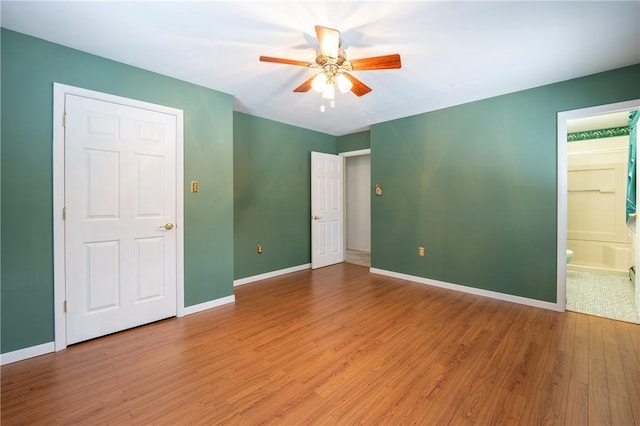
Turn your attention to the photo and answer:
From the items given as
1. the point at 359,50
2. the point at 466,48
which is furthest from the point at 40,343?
the point at 466,48

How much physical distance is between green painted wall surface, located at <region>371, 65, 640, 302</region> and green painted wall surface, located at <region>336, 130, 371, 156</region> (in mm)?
458

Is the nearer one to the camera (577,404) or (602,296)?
(577,404)

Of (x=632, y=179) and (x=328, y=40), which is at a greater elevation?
(x=328, y=40)

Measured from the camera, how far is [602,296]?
3.49m

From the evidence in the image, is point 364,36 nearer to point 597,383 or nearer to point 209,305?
point 597,383

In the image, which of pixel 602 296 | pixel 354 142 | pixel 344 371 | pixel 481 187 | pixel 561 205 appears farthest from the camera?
pixel 354 142

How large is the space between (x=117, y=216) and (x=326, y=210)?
131 inches

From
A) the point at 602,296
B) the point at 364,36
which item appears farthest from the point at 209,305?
the point at 602,296

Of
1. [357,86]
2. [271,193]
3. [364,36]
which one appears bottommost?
[271,193]

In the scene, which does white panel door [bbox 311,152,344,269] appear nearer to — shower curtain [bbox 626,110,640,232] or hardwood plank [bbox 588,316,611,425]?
hardwood plank [bbox 588,316,611,425]

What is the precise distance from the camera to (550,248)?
3135 millimetres

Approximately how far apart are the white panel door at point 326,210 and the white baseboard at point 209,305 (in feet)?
6.19

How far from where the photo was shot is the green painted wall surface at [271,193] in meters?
4.16

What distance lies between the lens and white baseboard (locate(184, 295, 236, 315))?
307cm
